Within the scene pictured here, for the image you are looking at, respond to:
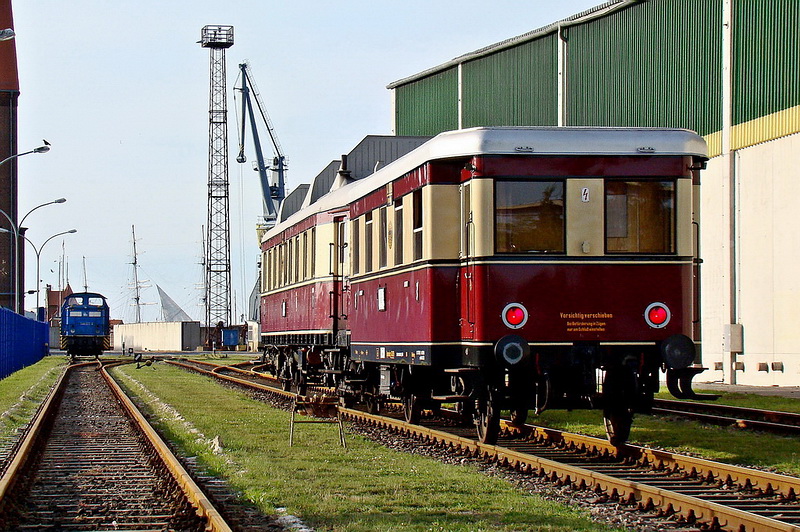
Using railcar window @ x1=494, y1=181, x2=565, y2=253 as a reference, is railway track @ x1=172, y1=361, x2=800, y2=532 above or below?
below

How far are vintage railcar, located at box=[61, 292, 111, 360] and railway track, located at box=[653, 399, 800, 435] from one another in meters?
40.1

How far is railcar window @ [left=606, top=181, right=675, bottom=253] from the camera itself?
40.9 feet

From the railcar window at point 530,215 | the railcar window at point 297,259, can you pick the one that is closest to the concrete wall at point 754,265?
the railcar window at point 297,259

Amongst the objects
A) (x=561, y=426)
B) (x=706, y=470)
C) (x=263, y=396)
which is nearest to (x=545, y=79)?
(x=263, y=396)

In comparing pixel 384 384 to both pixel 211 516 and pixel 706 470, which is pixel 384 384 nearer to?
pixel 706 470

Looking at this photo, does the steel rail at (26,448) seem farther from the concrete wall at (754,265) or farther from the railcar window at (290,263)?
the concrete wall at (754,265)

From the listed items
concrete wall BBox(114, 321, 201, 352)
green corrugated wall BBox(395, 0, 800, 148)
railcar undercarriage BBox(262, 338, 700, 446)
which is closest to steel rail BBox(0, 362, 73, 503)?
railcar undercarriage BBox(262, 338, 700, 446)

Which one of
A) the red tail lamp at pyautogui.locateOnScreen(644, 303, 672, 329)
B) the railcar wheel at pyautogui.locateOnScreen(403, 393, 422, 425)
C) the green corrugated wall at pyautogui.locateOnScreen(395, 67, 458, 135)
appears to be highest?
the green corrugated wall at pyautogui.locateOnScreen(395, 67, 458, 135)

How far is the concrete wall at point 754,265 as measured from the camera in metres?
27.4

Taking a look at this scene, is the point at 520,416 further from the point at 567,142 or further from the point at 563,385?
the point at 567,142

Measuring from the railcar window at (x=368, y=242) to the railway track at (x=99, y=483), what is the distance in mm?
3588

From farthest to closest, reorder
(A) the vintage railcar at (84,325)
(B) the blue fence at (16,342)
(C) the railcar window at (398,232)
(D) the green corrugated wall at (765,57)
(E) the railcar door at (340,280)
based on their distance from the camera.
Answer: (A) the vintage railcar at (84,325)
(B) the blue fence at (16,342)
(D) the green corrugated wall at (765,57)
(E) the railcar door at (340,280)
(C) the railcar window at (398,232)

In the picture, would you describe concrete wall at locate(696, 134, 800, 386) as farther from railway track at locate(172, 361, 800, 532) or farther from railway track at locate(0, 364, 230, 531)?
railway track at locate(0, 364, 230, 531)

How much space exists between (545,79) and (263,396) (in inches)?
632
